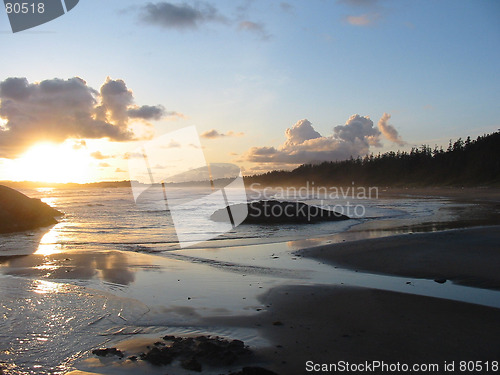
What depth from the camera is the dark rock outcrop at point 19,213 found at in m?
24.3

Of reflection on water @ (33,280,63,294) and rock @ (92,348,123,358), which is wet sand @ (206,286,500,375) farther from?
reflection on water @ (33,280,63,294)

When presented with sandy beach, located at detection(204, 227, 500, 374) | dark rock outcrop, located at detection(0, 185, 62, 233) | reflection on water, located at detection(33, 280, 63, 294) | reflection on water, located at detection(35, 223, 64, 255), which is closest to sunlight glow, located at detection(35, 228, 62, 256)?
reflection on water, located at detection(35, 223, 64, 255)

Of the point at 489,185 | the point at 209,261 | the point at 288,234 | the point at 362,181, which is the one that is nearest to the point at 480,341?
the point at 209,261

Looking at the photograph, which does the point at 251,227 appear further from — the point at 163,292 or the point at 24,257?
the point at 163,292

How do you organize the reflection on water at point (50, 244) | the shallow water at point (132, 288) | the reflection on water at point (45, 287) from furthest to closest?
the reflection on water at point (50, 244), the reflection on water at point (45, 287), the shallow water at point (132, 288)

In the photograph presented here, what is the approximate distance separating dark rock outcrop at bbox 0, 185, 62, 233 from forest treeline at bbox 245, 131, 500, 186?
279 feet

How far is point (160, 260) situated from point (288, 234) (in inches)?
341

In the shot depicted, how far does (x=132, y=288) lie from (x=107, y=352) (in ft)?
13.6

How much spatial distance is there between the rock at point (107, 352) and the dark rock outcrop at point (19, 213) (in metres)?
21.8

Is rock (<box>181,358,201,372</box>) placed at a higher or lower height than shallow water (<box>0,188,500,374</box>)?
higher

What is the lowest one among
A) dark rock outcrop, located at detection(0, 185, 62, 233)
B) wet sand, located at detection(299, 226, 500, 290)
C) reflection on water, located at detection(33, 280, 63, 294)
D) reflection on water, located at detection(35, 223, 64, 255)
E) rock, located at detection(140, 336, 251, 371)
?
wet sand, located at detection(299, 226, 500, 290)

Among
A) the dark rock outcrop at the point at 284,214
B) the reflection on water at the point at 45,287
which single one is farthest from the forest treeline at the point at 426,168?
the reflection on water at the point at 45,287

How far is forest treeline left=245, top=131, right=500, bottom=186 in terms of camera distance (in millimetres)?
94688

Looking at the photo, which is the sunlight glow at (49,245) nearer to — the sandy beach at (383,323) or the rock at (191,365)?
the sandy beach at (383,323)
